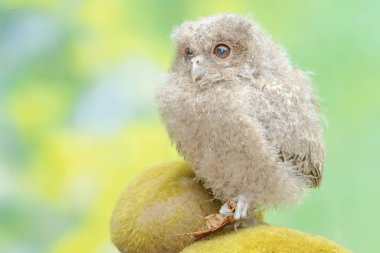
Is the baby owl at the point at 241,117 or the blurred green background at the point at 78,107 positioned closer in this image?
the baby owl at the point at 241,117

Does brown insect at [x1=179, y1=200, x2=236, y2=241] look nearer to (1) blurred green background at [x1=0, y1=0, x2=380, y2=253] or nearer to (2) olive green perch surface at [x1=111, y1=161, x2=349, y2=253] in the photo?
(2) olive green perch surface at [x1=111, y1=161, x2=349, y2=253]

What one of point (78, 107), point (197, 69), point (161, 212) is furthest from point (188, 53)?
point (78, 107)

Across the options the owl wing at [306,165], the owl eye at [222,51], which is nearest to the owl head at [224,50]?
the owl eye at [222,51]

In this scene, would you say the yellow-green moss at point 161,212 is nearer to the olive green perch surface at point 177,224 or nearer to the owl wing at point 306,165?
the olive green perch surface at point 177,224

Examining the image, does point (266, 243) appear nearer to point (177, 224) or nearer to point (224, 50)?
point (177, 224)

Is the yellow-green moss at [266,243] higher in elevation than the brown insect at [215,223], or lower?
lower

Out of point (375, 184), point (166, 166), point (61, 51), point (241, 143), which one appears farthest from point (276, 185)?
point (61, 51)

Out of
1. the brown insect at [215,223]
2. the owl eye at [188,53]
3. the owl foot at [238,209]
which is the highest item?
the owl eye at [188,53]
